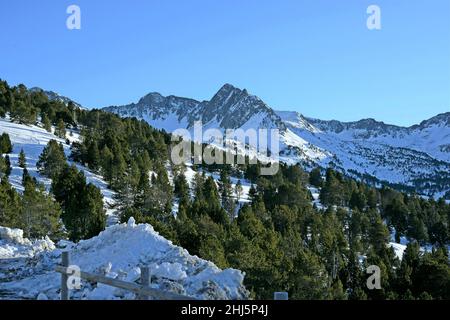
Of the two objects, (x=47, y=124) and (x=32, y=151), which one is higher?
(x=47, y=124)

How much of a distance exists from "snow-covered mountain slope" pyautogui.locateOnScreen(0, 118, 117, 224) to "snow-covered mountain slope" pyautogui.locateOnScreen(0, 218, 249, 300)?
3949 centimetres

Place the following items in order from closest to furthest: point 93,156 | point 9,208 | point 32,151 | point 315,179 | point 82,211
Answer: point 9,208, point 82,211, point 93,156, point 32,151, point 315,179

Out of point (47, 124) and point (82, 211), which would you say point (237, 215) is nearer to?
point (82, 211)

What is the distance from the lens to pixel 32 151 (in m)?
85.0

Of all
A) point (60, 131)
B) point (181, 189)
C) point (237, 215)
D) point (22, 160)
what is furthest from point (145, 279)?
point (60, 131)

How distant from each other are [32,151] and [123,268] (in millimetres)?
69816

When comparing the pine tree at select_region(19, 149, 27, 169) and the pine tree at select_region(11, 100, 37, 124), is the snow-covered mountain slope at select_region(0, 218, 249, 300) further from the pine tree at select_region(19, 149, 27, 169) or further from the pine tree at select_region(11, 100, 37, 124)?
the pine tree at select_region(11, 100, 37, 124)

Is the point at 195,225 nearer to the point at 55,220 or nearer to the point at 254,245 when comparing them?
the point at 254,245

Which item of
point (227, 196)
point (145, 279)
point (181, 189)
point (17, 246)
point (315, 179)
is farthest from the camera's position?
point (315, 179)

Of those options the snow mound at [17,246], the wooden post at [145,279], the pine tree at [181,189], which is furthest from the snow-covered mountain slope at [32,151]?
the wooden post at [145,279]

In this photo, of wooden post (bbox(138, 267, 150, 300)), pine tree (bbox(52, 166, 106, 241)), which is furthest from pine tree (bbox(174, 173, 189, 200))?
wooden post (bbox(138, 267, 150, 300))

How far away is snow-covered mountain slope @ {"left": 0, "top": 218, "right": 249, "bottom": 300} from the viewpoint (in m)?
19.1

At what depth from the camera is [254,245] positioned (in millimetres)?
49125
